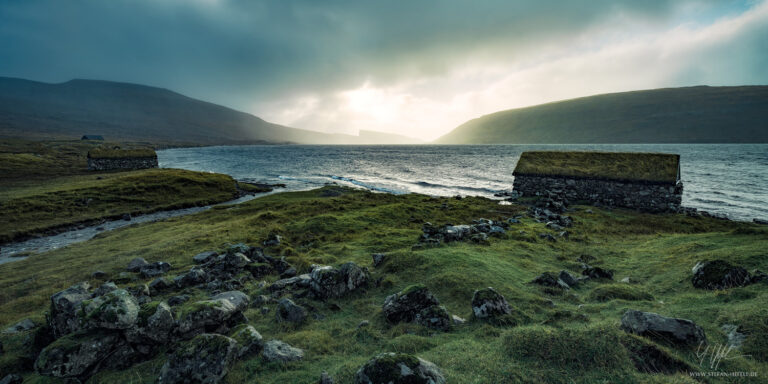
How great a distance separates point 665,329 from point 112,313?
12.6m

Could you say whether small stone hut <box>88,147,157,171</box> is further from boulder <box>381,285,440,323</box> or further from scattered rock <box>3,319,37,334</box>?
boulder <box>381,285,440,323</box>

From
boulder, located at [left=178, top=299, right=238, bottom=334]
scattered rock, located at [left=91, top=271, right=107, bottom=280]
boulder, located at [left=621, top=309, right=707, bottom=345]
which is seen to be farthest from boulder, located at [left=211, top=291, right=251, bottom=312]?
boulder, located at [left=621, top=309, right=707, bottom=345]

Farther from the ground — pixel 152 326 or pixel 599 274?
pixel 152 326

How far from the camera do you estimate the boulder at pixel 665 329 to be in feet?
20.4

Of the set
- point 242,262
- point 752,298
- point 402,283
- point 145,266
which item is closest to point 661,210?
point 752,298

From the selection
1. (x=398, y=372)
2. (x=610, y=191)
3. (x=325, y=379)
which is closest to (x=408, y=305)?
(x=325, y=379)

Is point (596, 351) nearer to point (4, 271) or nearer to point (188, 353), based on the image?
point (188, 353)

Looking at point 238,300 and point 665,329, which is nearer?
point 665,329

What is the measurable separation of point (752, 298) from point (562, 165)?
97.5 feet

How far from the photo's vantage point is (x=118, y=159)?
206 ft

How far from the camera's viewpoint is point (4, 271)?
54.3 feet

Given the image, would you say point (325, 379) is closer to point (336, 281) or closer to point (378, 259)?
point (336, 281)

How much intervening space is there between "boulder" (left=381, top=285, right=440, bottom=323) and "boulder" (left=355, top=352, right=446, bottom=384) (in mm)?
3198
